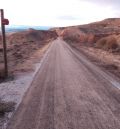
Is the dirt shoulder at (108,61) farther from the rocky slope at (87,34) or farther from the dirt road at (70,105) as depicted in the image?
the rocky slope at (87,34)

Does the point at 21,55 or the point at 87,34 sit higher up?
the point at 21,55

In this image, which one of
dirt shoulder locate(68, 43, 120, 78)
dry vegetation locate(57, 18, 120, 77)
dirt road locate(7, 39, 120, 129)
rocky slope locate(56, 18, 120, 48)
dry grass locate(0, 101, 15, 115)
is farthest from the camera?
rocky slope locate(56, 18, 120, 48)

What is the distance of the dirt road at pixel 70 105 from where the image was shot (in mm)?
7828

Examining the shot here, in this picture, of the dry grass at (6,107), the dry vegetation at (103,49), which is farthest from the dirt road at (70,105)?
the dry vegetation at (103,49)

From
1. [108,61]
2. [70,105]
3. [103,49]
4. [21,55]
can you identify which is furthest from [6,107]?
[103,49]

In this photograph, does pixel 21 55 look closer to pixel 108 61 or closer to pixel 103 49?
pixel 108 61

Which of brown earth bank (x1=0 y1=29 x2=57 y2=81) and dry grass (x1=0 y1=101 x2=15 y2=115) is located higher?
dry grass (x1=0 y1=101 x2=15 y2=115)

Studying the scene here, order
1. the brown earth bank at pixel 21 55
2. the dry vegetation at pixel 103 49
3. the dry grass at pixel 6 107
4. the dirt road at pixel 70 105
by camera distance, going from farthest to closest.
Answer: the dry vegetation at pixel 103 49 → the brown earth bank at pixel 21 55 → the dry grass at pixel 6 107 → the dirt road at pixel 70 105

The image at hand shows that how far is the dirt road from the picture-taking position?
25.7ft

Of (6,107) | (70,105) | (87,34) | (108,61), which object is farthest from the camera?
(87,34)

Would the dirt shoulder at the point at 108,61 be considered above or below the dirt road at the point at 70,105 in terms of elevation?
below

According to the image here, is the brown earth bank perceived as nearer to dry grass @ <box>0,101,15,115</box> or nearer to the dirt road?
the dirt road

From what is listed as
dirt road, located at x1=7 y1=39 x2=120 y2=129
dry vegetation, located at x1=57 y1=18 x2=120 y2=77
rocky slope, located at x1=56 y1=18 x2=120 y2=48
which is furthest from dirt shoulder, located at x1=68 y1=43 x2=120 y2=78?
rocky slope, located at x1=56 y1=18 x2=120 y2=48

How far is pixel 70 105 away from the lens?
378 inches
